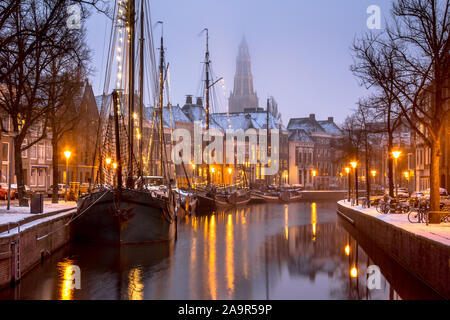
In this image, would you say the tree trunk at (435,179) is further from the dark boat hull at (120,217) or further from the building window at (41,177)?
the building window at (41,177)

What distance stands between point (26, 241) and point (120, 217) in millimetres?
8933

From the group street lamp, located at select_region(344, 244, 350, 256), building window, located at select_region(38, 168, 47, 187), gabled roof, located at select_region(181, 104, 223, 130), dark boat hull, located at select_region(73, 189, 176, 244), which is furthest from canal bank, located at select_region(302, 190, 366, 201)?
dark boat hull, located at select_region(73, 189, 176, 244)

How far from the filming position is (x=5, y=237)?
17.8 metres

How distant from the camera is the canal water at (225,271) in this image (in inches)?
746

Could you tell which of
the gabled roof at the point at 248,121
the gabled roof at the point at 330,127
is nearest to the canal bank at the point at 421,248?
the gabled roof at the point at 248,121

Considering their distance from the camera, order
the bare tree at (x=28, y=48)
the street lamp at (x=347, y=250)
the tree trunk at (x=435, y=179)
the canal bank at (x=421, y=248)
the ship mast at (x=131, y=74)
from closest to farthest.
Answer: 1. the canal bank at (x=421, y=248)
2. the bare tree at (x=28, y=48)
3. the tree trunk at (x=435, y=179)
4. the street lamp at (x=347, y=250)
5. the ship mast at (x=131, y=74)

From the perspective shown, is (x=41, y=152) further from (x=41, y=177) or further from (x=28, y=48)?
(x=28, y=48)

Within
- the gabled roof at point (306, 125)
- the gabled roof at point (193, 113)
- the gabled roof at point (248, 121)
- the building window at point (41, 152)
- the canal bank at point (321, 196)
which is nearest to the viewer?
the building window at point (41, 152)

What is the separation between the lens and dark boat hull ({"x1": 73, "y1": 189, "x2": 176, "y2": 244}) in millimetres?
29641

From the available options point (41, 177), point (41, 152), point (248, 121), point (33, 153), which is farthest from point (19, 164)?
point (248, 121)

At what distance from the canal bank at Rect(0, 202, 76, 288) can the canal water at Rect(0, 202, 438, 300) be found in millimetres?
458

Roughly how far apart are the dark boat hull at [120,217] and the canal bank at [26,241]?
1.27 meters

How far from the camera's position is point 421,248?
1961cm
